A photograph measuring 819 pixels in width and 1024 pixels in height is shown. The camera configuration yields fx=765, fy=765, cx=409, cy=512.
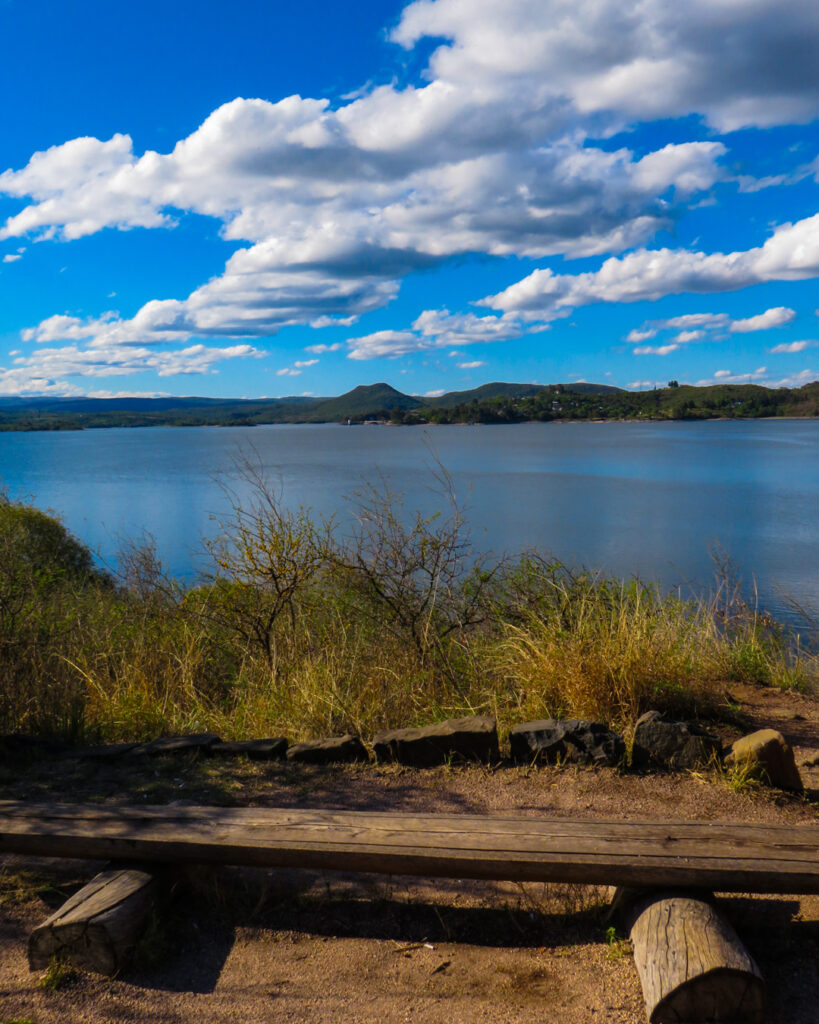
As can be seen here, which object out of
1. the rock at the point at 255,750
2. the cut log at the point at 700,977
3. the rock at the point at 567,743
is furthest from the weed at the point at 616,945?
the rock at the point at 255,750

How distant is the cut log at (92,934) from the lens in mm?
3057

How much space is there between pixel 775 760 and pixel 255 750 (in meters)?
3.22

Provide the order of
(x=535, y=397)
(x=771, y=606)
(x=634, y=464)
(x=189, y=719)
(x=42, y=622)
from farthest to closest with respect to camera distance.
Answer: (x=535, y=397) → (x=634, y=464) → (x=771, y=606) → (x=42, y=622) → (x=189, y=719)

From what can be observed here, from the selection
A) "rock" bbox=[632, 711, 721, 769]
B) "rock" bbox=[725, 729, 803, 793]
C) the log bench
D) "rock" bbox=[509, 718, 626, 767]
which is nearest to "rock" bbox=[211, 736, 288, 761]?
the log bench

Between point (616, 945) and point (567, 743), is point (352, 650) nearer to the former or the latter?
point (567, 743)

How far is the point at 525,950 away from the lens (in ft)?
10.8

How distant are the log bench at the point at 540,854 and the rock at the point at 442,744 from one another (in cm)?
141

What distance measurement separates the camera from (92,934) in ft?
10.0

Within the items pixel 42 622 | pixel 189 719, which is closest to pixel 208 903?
pixel 189 719

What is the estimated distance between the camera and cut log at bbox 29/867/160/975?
3.06 m

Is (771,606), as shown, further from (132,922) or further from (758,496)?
(758,496)

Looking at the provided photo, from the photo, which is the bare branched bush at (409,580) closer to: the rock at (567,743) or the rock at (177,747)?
the rock at (567,743)

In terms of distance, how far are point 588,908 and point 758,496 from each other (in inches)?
1334

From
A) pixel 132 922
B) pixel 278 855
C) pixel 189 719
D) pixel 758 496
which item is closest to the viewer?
pixel 132 922
